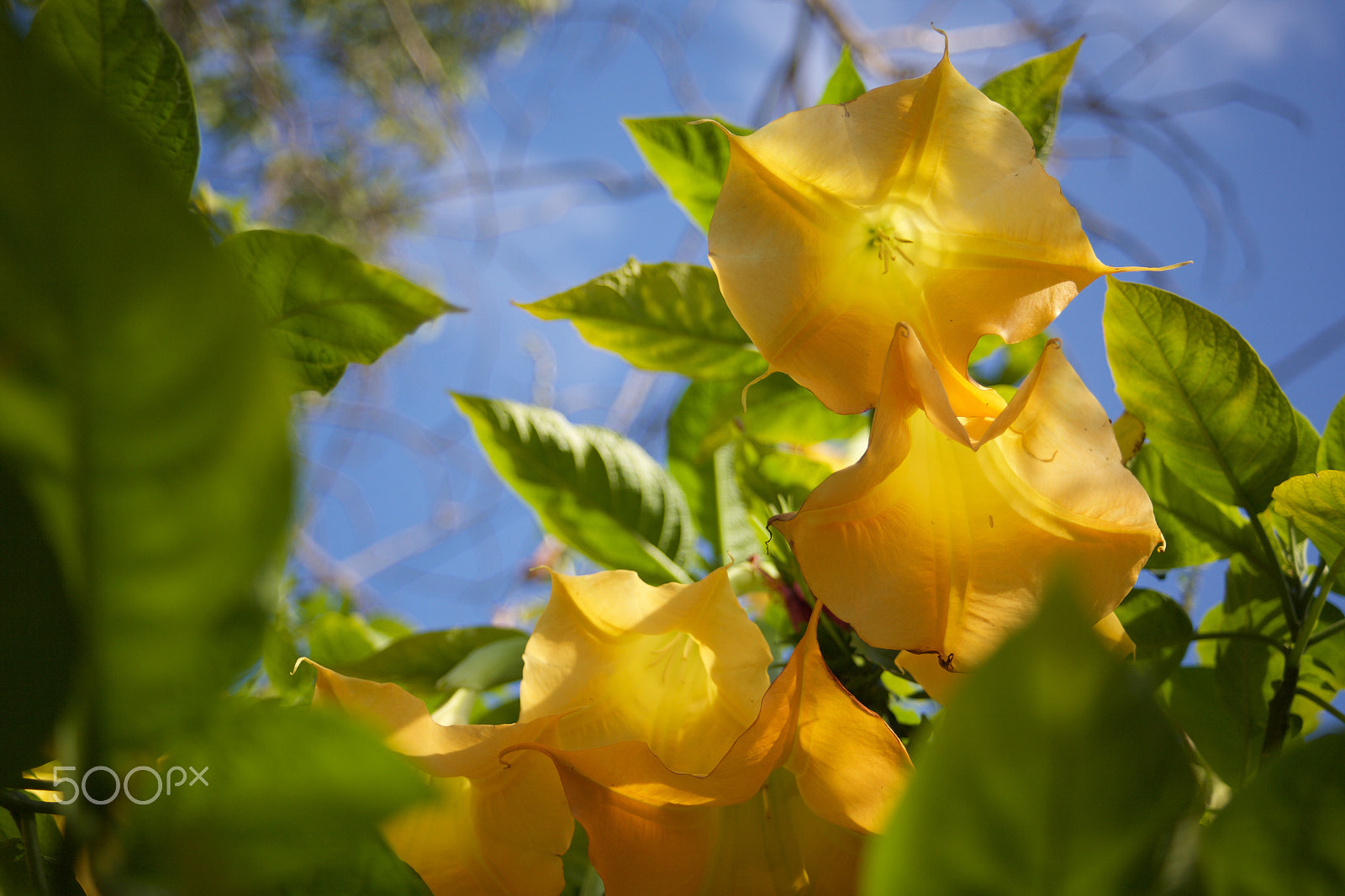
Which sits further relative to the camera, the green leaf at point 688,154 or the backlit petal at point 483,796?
the green leaf at point 688,154

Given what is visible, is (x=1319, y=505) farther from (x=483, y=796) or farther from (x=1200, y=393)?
(x=483, y=796)

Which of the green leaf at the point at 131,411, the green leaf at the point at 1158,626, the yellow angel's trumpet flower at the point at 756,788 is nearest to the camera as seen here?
the green leaf at the point at 131,411

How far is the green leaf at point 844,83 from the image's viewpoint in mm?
636

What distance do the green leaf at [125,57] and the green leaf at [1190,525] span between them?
2.12ft

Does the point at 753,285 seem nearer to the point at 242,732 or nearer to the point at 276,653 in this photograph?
the point at 242,732

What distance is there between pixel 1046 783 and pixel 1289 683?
0.45 meters

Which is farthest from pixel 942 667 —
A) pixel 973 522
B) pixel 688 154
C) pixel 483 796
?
pixel 688 154

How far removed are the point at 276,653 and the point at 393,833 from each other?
0.40 m

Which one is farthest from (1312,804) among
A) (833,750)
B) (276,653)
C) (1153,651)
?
(276,653)

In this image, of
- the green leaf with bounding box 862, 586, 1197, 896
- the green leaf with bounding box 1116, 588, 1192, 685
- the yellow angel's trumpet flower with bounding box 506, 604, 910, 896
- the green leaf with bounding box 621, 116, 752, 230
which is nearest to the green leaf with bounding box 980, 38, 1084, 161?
the green leaf with bounding box 621, 116, 752, 230

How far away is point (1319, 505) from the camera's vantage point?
438mm

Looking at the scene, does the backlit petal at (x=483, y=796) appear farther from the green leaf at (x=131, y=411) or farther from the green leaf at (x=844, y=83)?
the green leaf at (x=844, y=83)

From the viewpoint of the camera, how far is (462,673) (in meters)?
0.58

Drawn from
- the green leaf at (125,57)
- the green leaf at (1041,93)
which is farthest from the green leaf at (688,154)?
the green leaf at (125,57)
